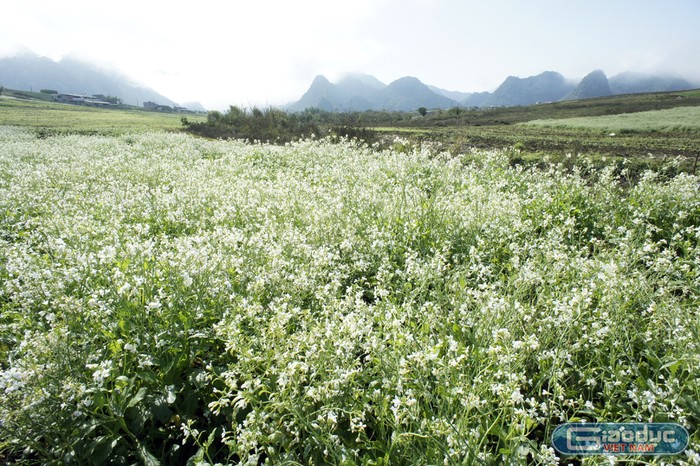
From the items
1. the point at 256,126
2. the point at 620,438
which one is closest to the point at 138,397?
the point at 620,438

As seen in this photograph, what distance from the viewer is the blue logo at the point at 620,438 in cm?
266

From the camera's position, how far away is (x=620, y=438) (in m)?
2.77

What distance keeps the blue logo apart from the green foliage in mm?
27444

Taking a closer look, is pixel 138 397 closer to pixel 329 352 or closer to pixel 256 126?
pixel 329 352

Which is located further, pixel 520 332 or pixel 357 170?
pixel 357 170

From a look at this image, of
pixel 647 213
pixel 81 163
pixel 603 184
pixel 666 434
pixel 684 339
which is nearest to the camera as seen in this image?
pixel 666 434

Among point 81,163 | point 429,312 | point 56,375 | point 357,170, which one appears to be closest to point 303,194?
point 357,170

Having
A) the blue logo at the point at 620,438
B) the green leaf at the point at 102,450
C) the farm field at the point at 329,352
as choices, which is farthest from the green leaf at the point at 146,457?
the blue logo at the point at 620,438

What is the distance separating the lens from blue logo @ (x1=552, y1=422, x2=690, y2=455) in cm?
266

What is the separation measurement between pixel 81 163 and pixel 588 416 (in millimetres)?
17682

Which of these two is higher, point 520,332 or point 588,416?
point 520,332

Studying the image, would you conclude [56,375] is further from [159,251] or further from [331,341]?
[159,251]

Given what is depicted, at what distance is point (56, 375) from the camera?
9.49 feet

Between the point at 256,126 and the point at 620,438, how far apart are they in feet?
126
